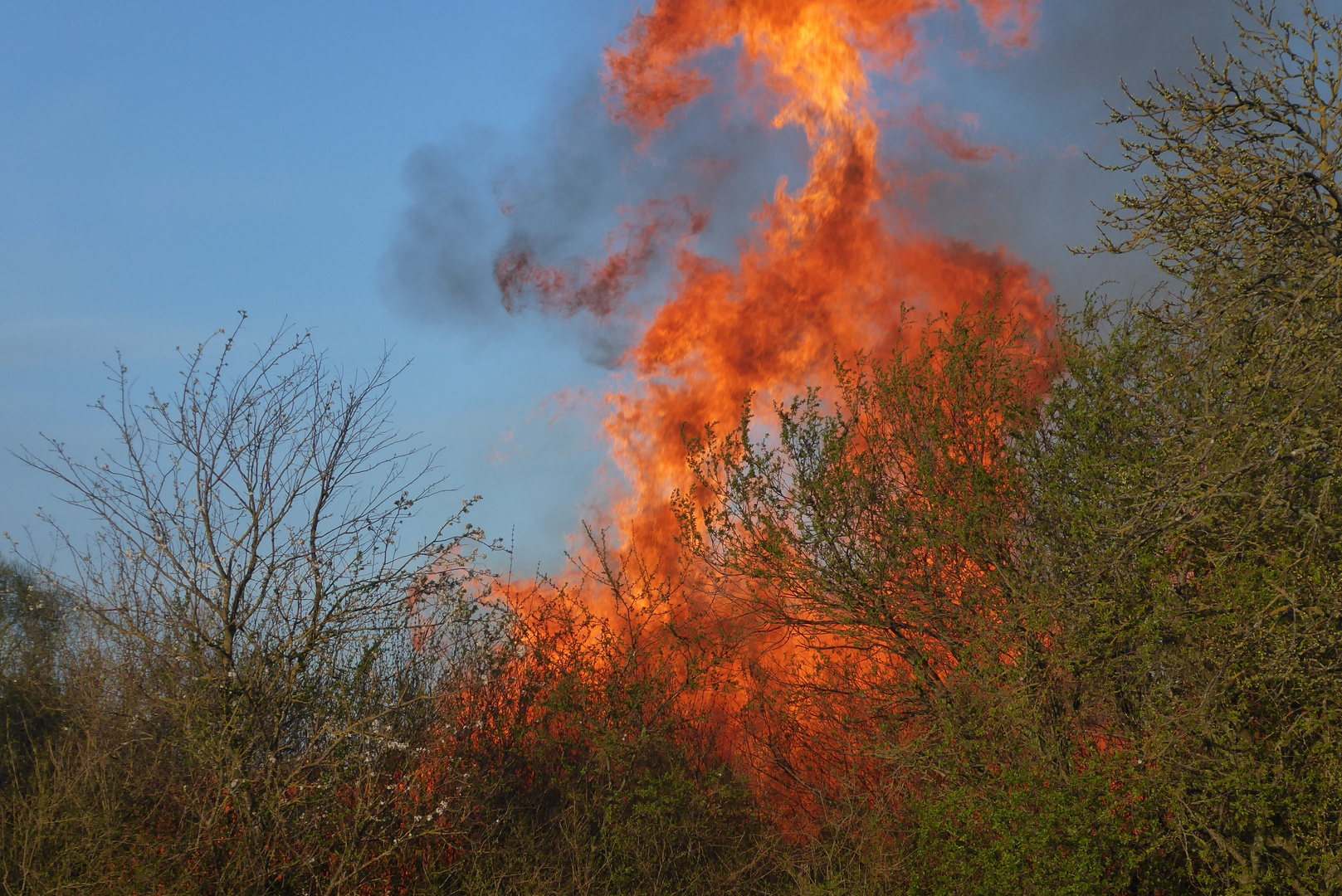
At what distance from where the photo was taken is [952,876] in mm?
8406

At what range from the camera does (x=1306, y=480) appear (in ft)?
23.2

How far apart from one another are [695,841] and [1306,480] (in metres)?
7.18

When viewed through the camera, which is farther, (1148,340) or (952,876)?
(1148,340)

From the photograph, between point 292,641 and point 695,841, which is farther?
point 695,841

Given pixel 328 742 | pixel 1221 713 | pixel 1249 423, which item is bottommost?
pixel 1221 713

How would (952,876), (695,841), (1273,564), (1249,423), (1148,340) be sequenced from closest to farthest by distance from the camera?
(1249,423) < (1273,564) < (952,876) < (1148,340) < (695,841)

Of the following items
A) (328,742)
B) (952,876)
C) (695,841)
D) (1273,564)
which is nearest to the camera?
(1273,564)

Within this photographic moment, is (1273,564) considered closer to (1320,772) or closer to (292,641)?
(1320,772)

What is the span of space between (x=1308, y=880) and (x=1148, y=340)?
5.17 meters

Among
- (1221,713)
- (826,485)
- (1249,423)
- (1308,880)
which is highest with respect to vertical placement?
(826,485)

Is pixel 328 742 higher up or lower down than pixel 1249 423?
lower down

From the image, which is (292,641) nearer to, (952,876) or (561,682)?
(561,682)

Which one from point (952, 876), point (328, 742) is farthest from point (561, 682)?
point (952, 876)

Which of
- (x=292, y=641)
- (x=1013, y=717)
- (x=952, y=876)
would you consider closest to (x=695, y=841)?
(x=952, y=876)
